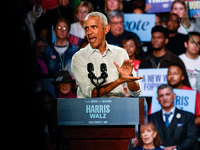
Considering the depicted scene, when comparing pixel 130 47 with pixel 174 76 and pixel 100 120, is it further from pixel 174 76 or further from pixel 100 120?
pixel 100 120

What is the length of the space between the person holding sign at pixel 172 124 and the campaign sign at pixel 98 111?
221cm

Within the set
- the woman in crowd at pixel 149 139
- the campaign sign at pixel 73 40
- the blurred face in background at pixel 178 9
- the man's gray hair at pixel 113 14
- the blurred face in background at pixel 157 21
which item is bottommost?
the woman in crowd at pixel 149 139

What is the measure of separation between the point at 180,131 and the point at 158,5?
6.06ft

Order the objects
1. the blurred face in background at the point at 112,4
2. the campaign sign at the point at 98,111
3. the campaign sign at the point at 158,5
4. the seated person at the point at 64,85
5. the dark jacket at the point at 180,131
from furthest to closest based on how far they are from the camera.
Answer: the campaign sign at the point at 158,5
the blurred face in background at the point at 112,4
the dark jacket at the point at 180,131
the seated person at the point at 64,85
the campaign sign at the point at 98,111

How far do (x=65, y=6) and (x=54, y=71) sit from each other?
0.94 meters

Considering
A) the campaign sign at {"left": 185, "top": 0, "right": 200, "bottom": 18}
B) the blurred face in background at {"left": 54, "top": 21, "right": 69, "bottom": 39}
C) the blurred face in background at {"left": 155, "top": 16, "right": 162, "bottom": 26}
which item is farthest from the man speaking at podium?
the campaign sign at {"left": 185, "top": 0, "right": 200, "bottom": 18}

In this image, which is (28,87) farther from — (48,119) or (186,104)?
(186,104)

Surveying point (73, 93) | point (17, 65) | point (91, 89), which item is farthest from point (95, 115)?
point (73, 93)

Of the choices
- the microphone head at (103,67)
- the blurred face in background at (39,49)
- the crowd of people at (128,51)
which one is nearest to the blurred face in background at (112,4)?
the crowd of people at (128,51)

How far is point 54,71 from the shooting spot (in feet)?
14.8

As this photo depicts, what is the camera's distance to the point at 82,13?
14.8 feet

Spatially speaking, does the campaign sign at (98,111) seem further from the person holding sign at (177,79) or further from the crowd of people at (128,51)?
the person holding sign at (177,79)

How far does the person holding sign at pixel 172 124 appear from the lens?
455 cm

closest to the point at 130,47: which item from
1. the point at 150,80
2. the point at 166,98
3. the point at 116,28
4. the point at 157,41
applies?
the point at 116,28
